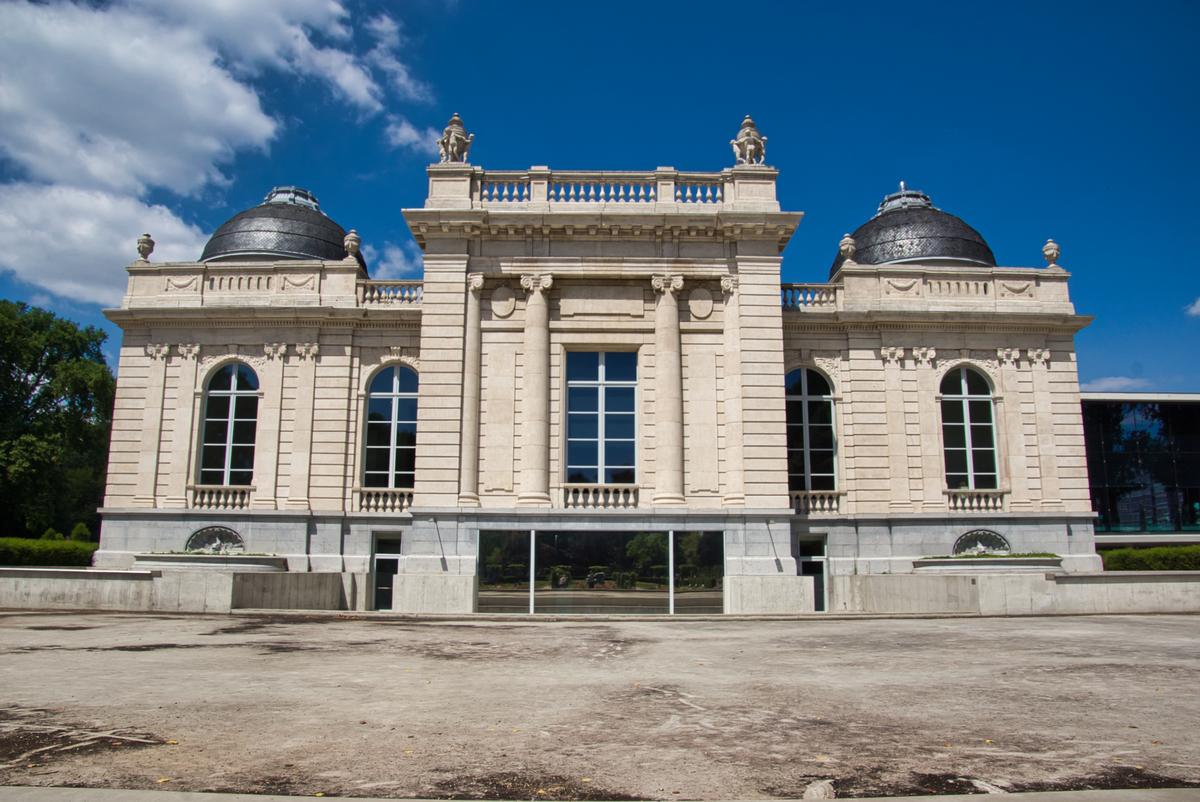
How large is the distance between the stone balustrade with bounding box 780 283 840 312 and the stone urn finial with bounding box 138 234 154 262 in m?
22.6

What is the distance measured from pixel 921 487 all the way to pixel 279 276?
23081 mm

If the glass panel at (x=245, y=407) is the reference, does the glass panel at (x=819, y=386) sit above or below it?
above

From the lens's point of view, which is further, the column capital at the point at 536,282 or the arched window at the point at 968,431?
the arched window at the point at 968,431

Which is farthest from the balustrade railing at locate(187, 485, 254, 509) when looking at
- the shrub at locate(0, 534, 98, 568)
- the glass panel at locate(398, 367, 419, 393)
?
the shrub at locate(0, 534, 98, 568)

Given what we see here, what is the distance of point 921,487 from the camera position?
1116 inches

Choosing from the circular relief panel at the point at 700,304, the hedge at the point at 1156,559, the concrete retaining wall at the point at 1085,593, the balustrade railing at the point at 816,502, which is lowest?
the concrete retaining wall at the point at 1085,593

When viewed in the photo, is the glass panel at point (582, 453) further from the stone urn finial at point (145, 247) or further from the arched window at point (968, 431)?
the stone urn finial at point (145, 247)

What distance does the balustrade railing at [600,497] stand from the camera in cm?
2514

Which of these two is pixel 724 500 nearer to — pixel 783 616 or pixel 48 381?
pixel 783 616

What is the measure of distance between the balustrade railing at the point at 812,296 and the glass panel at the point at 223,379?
1927 centimetres

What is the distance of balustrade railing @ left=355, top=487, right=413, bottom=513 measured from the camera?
27938mm

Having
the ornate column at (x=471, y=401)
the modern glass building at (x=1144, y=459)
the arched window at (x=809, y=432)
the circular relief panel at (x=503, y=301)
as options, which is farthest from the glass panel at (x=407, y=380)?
the modern glass building at (x=1144, y=459)

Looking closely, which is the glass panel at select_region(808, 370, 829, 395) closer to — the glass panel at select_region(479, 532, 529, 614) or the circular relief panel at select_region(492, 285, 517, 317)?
the circular relief panel at select_region(492, 285, 517, 317)

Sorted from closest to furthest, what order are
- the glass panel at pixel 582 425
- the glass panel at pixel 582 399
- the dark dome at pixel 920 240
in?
the glass panel at pixel 582 425 → the glass panel at pixel 582 399 → the dark dome at pixel 920 240
